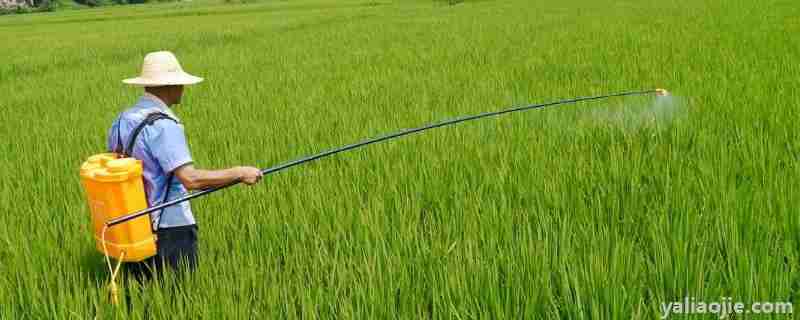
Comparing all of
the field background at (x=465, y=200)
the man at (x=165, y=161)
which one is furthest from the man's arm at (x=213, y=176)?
the field background at (x=465, y=200)

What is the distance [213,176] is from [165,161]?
0.14m

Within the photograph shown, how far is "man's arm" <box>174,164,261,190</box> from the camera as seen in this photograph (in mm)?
1466

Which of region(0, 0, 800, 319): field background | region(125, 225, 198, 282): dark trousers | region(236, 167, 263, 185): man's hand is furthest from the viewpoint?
region(125, 225, 198, 282): dark trousers

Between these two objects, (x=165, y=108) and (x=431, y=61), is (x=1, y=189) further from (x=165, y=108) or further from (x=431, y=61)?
(x=431, y=61)

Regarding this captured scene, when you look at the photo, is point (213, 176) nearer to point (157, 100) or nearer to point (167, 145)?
point (167, 145)

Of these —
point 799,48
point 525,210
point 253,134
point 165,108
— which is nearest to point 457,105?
point 253,134

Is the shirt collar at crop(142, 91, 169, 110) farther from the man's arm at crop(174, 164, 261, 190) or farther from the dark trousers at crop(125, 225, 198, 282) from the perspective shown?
the dark trousers at crop(125, 225, 198, 282)

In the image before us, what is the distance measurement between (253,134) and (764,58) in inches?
162

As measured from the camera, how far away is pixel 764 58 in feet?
15.2

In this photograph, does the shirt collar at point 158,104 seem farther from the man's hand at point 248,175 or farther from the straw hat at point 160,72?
the man's hand at point 248,175

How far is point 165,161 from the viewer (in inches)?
58.9

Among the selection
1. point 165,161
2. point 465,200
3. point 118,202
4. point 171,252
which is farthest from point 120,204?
point 465,200

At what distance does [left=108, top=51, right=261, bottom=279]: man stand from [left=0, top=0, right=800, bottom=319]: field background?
106mm

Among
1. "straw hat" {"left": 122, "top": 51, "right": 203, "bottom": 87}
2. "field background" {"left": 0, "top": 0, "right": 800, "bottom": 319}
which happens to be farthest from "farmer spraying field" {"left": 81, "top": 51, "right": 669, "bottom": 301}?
"field background" {"left": 0, "top": 0, "right": 800, "bottom": 319}
